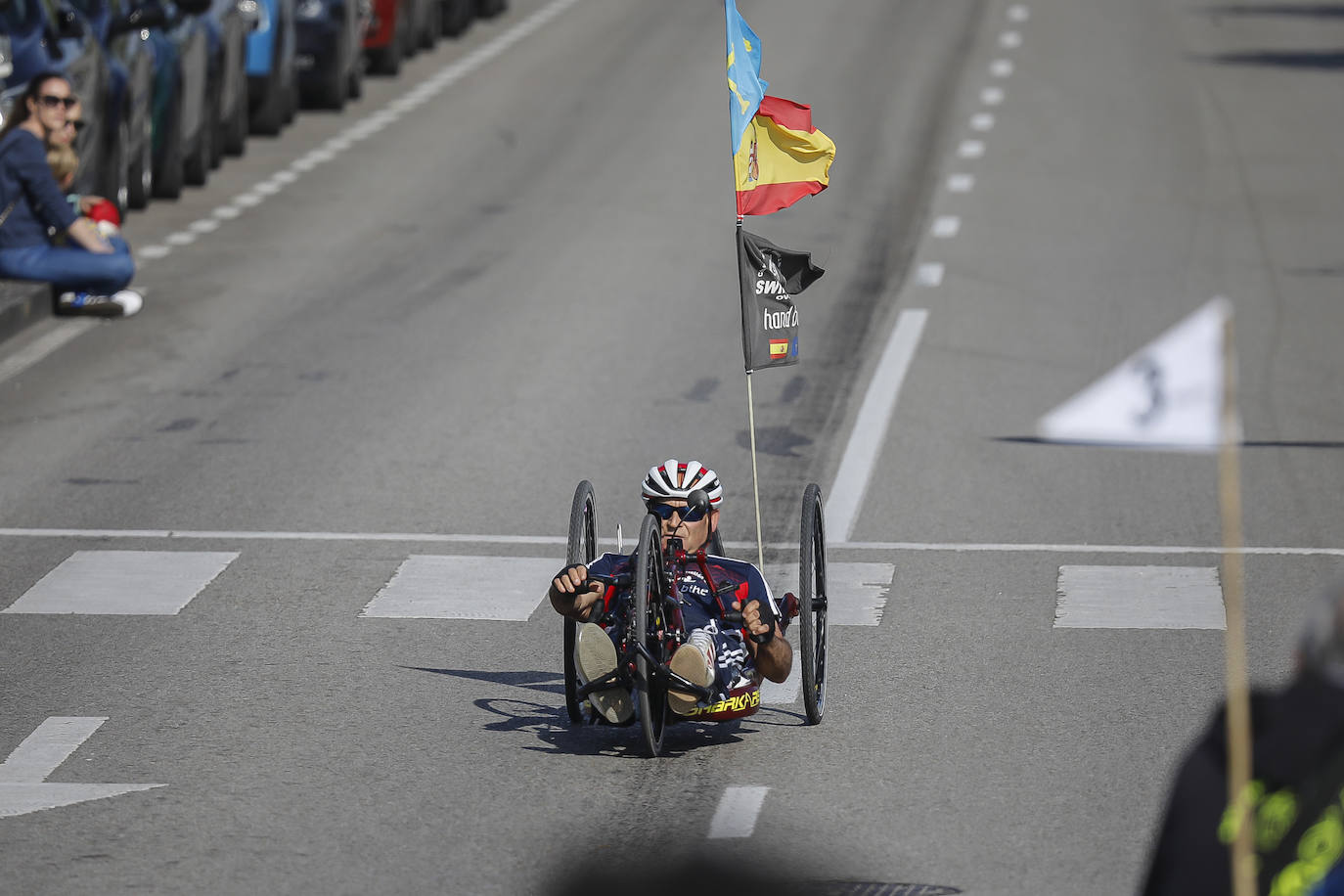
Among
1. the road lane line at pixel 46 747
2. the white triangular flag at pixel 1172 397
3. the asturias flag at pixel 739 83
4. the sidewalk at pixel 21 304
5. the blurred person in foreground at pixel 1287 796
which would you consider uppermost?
the white triangular flag at pixel 1172 397

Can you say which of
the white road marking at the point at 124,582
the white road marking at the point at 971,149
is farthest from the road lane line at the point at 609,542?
the white road marking at the point at 971,149

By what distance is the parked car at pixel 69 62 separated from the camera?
18.6 metres

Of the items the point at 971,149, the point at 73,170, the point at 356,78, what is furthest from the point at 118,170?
the point at 971,149

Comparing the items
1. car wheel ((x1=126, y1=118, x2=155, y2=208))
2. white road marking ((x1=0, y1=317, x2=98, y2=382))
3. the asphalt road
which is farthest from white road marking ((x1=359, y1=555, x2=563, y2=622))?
car wheel ((x1=126, y1=118, x2=155, y2=208))

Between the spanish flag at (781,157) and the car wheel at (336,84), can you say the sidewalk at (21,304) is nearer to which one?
the spanish flag at (781,157)

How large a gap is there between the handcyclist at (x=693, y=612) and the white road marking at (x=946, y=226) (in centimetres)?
1318

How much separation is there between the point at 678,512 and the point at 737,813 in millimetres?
1369

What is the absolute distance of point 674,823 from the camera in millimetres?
8250

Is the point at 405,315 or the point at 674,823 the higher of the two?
the point at 674,823

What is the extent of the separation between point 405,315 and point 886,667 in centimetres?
892

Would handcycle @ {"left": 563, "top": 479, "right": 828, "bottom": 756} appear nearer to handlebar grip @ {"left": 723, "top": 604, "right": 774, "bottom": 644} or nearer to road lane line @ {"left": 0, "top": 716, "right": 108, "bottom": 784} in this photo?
handlebar grip @ {"left": 723, "top": 604, "right": 774, "bottom": 644}

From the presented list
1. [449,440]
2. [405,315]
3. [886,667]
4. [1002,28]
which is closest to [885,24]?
[1002,28]

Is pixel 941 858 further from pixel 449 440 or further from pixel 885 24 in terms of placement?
pixel 885 24

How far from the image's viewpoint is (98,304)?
18438 millimetres
